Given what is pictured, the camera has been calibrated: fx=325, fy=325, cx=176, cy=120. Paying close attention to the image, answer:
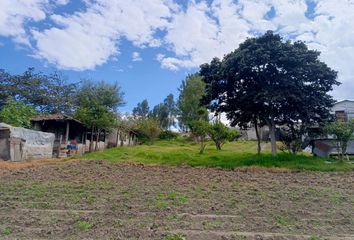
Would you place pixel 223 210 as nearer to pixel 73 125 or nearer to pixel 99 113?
pixel 99 113

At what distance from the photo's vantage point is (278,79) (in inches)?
621

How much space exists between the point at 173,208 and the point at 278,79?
Result: 37.4 ft

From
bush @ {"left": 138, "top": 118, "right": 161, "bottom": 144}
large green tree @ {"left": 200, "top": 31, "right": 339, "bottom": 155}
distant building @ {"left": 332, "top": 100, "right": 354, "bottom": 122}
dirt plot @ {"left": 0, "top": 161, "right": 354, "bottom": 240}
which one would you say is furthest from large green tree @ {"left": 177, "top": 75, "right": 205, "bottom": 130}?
dirt plot @ {"left": 0, "top": 161, "right": 354, "bottom": 240}

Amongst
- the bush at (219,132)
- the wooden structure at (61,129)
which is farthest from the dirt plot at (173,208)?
the bush at (219,132)

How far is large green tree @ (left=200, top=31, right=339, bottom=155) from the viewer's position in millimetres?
15503

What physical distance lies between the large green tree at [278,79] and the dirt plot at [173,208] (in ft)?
18.8

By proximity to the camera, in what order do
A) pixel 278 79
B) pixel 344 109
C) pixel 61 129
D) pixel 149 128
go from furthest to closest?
pixel 149 128 → pixel 61 129 → pixel 344 109 → pixel 278 79

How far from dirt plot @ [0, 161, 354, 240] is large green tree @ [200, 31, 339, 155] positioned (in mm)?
5728

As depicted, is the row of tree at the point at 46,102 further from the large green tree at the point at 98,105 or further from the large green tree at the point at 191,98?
the large green tree at the point at 191,98

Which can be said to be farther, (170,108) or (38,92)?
(170,108)

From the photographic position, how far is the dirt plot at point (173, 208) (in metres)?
4.70

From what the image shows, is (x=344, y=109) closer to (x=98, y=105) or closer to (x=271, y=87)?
(x=271, y=87)

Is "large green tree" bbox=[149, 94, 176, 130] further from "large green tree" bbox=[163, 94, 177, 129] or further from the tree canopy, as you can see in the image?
the tree canopy

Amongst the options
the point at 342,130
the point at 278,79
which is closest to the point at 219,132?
the point at 278,79
